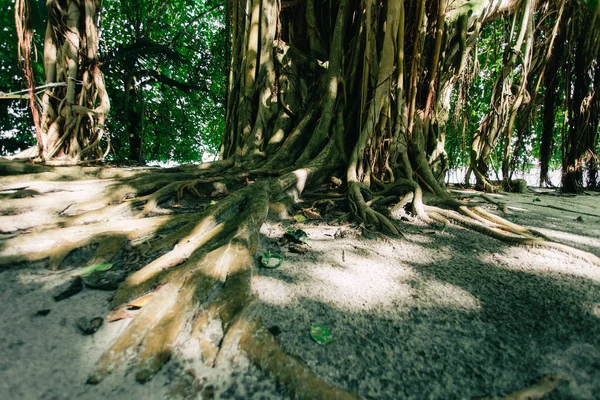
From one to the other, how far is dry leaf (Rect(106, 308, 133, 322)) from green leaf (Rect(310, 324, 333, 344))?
2.01 feet

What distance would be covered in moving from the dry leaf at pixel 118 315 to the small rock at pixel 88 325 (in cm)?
3

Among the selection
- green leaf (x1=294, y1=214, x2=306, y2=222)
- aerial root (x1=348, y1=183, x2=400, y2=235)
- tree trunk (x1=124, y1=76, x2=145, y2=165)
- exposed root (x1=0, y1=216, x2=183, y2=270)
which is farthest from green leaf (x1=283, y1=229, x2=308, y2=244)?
tree trunk (x1=124, y1=76, x2=145, y2=165)

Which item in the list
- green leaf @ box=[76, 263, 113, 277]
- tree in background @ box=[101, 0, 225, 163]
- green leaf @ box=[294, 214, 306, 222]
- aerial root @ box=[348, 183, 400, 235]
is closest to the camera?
green leaf @ box=[76, 263, 113, 277]

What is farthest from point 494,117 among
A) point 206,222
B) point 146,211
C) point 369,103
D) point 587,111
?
point 146,211

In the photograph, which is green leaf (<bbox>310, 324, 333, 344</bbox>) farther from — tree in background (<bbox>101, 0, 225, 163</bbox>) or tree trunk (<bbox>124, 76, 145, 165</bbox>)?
tree trunk (<bbox>124, 76, 145, 165</bbox>)

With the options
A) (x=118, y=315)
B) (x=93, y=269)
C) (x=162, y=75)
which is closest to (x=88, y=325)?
(x=118, y=315)

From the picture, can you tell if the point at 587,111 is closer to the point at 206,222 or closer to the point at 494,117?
the point at 494,117

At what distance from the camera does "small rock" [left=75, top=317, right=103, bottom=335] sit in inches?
35.0

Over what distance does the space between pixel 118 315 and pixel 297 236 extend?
920mm

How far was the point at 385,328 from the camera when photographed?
95 cm

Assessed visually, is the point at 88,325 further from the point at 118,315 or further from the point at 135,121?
the point at 135,121

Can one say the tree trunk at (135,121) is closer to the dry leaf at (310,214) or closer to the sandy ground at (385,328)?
the dry leaf at (310,214)

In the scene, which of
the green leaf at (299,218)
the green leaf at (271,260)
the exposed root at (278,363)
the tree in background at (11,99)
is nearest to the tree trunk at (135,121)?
the tree in background at (11,99)

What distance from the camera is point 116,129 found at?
873cm
